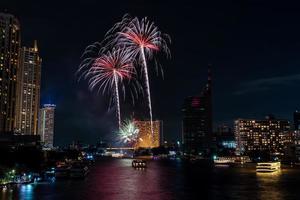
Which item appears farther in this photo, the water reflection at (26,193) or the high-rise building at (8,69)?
the high-rise building at (8,69)

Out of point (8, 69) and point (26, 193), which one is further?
point (8, 69)

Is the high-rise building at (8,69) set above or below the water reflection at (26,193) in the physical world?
above

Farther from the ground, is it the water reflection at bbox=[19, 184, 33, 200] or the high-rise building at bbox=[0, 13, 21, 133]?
the high-rise building at bbox=[0, 13, 21, 133]

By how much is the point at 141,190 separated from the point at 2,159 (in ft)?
125

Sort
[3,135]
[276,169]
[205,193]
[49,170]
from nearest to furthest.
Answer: [205,193]
[49,170]
[3,135]
[276,169]

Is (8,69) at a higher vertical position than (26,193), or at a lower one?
higher

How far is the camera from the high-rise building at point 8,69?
158500 millimetres

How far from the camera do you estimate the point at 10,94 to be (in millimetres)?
161000

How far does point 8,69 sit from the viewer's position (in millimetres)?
162625

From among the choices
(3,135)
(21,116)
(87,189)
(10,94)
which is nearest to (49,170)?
(3,135)

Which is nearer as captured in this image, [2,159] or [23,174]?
[23,174]

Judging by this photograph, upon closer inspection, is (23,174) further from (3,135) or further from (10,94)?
(10,94)

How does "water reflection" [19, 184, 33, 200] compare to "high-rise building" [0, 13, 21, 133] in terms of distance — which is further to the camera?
"high-rise building" [0, 13, 21, 133]

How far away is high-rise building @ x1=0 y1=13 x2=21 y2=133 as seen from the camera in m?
158
